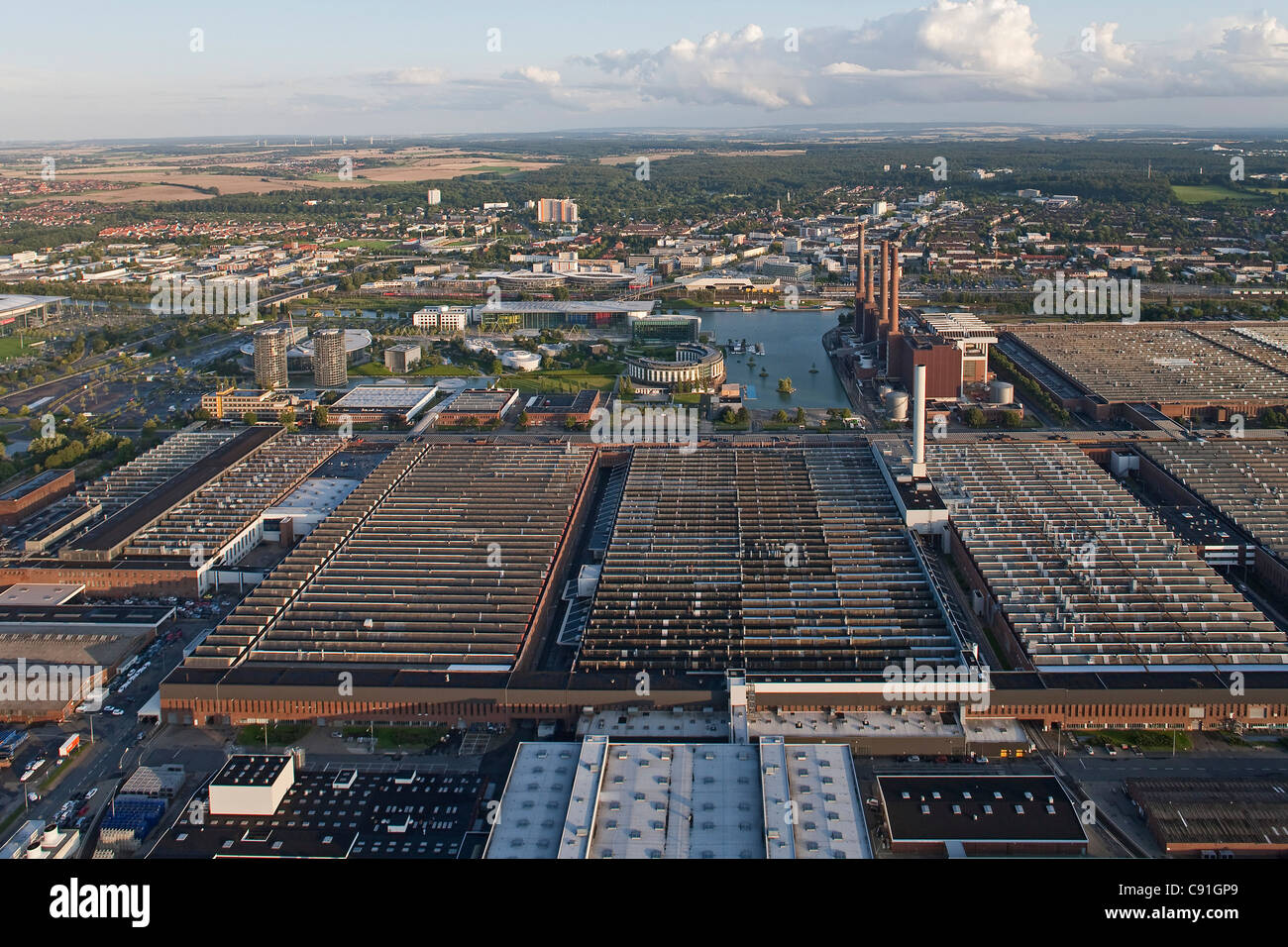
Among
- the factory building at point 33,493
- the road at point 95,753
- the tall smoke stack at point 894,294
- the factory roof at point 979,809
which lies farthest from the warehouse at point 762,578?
the factory building at point 33,493

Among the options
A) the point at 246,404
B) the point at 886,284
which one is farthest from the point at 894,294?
the point at 246,404

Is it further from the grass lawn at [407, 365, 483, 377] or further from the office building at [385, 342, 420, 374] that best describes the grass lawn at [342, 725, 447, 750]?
the office building at [385, 342, 420, 374]

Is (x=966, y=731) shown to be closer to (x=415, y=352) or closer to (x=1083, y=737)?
(x=1083, y=737)

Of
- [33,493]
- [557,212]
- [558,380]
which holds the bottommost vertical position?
[33,493]

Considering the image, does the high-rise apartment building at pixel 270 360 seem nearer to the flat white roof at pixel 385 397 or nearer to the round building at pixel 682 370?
the flat white roof at pixel 385 397

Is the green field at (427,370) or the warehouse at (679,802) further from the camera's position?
the green field at (427,370)

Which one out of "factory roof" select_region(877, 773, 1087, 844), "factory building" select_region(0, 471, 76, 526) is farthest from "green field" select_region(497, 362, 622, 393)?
"factory roof" select_region(877, 773, 1087, 844)

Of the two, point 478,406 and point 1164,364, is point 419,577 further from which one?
point 1164,364
